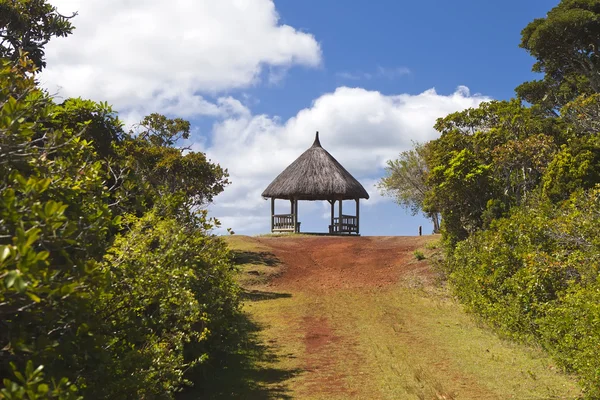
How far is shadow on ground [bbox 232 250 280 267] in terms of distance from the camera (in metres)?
24.3

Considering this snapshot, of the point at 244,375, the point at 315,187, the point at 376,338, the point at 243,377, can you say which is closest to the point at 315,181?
the point at 315,187

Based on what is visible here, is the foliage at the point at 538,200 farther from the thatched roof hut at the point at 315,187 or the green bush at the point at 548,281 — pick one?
the thatched roof hut at the point at 315,187

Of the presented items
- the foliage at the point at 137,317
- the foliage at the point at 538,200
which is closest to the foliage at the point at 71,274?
the foliage at the point at 137,317

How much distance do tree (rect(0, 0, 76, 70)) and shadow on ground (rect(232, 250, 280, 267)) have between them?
1072cm

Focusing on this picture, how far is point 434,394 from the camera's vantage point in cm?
864

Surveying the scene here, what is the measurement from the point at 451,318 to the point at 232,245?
14469 mm

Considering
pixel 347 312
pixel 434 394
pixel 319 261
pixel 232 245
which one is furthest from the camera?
pixel 232 245

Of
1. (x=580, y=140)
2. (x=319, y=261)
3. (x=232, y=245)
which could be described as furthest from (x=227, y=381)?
(x=232, y=245)

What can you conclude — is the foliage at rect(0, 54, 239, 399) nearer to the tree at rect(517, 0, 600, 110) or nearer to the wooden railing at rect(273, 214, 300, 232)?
the tree at rect(517, 0, 600, 110)

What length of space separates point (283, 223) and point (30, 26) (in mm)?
20481

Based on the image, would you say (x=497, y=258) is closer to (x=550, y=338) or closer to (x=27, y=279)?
(x=550, y=338)

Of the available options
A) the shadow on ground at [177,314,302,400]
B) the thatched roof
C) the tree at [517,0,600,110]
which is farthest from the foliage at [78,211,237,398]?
the thatched roof

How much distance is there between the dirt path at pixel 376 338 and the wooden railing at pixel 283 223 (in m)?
9.87

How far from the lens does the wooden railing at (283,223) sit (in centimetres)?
3553
